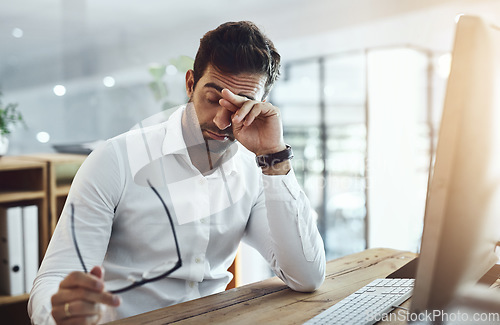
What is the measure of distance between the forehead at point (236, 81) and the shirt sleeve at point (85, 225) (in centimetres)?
31

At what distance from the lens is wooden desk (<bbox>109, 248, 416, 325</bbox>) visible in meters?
0.87

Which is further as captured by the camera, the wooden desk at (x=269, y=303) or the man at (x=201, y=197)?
the man at (x=201, y=197)

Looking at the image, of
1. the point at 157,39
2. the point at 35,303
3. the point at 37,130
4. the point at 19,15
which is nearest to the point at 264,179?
the point at 35,303

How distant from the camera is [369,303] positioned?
3.06 ft

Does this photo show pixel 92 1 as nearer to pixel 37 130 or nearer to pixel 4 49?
pixel 4 49

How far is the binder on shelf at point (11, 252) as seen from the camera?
1.92m

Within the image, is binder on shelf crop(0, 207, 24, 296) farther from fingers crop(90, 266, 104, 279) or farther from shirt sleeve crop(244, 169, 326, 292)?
fingers crop(90, 266, 104, 279)

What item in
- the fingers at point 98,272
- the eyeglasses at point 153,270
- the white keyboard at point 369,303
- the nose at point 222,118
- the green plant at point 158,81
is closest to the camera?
the fingers at point 98,272

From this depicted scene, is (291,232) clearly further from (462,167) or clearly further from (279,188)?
(462,167)

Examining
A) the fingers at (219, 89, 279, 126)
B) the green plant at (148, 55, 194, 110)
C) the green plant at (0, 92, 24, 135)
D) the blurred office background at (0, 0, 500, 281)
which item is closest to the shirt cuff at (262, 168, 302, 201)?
the fingers at (219, 89, 279, 126)

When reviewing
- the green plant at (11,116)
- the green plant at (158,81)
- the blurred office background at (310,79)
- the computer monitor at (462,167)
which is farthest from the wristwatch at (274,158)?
the green plant at (158,81)

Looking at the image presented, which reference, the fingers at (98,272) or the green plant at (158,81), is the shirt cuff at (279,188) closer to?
the fingers at (98,272)

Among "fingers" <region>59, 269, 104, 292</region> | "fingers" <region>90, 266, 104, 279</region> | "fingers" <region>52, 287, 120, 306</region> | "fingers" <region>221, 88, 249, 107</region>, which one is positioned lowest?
"fingers" <region>52, 287, 120, 306</region>

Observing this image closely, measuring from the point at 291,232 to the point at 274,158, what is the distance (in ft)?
0.61
